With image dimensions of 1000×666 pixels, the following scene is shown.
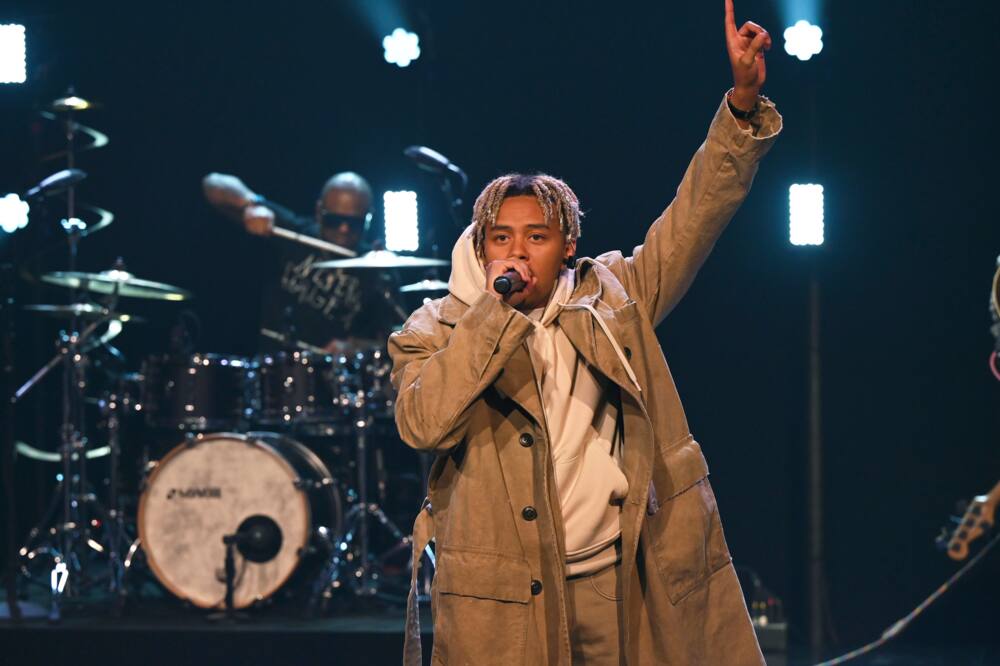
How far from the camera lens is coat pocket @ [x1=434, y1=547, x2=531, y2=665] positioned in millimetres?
2295

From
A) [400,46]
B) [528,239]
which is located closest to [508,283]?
[528,239]

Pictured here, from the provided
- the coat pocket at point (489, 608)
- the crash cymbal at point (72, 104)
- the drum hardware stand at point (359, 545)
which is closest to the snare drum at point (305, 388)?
the drum hardware stand at point (359, 545)

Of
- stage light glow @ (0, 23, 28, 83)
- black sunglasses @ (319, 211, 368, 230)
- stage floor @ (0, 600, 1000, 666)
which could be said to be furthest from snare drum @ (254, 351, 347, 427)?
stage light glow @ (0, 23, 28, 83)

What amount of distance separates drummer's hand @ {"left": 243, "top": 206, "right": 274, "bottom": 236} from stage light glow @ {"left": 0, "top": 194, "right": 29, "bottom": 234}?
3.15 ft

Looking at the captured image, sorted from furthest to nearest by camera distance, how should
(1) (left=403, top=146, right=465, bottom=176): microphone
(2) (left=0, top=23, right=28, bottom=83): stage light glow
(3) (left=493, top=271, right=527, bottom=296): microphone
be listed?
(2) (left=0, top=23, right=28, bottom=83): stage light glow
(1) (left=403, top=146, right=465, bottom=176): microphone
(3) (left=493, top=271, right=527, bottom=296): microphone

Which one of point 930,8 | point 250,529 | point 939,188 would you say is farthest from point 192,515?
point 930,8

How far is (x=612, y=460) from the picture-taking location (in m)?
2.39

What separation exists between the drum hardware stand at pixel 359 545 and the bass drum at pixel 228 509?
96 millimetres

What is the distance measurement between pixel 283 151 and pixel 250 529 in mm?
1935

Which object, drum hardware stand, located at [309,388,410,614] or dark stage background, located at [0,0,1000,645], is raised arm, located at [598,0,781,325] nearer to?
dark stage background, located at [0,0,1000,645]

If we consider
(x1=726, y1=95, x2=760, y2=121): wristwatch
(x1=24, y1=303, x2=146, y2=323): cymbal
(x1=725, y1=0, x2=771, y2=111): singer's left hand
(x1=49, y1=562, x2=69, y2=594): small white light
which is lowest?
(x1=49, y1=562, x2=69, y2=594): small white light

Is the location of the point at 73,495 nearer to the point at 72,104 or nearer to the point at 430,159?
the point at 72,104

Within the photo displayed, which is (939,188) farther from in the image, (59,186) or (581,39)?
(59,186)

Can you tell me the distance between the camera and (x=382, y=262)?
5.54 m
